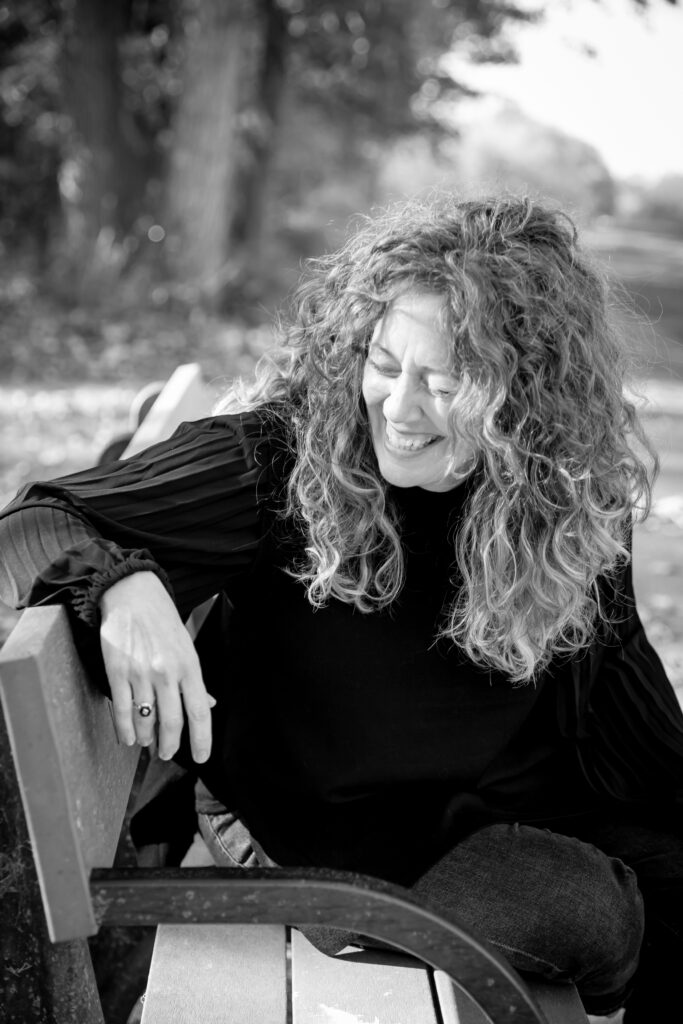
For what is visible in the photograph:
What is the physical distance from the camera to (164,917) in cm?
145

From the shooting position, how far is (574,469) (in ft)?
6.46

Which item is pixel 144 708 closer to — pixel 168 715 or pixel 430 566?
pixel 168 715

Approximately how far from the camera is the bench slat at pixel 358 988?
71.4 inches

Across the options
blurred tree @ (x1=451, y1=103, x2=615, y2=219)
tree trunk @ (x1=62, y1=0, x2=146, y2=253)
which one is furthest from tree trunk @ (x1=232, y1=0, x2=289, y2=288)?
blurred tree @ (x1=451, y1=103, x2=615, y2=219)

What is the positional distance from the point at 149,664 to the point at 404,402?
2.17ft

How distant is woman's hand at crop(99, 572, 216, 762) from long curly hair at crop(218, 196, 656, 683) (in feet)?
1.31

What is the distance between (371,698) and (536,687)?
35cm

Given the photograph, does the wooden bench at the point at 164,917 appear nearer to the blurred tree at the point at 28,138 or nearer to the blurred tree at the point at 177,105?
the blurred tree at the point at 177,105

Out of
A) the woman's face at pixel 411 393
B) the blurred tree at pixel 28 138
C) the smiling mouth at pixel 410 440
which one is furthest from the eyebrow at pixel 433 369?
the blurred tree at pixel 28 138

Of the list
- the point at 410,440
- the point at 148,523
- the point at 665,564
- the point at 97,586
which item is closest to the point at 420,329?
the point at 410,440

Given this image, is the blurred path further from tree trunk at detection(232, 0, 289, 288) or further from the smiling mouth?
tree trunk at detection(232, 0, 289, 288)

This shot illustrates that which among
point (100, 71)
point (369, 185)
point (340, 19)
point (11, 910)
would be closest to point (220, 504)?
point (11, 910)

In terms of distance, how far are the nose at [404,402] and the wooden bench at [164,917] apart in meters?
0.68

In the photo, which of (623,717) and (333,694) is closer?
(333,694)
